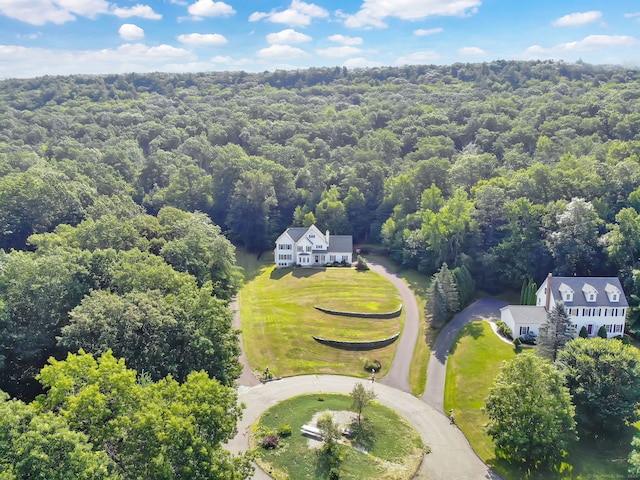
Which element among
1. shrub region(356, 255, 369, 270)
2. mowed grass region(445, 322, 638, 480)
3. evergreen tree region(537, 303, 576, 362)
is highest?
evergreen tree region(537, 303, 576, 362)

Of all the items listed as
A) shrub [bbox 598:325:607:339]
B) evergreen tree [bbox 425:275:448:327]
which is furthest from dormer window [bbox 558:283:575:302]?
evergreen tree [bbox 425:275:448:327]

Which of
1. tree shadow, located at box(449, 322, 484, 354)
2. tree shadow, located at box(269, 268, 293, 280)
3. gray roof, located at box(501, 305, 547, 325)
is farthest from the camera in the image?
tree shadow, located at box(269, 268, 293, 280)

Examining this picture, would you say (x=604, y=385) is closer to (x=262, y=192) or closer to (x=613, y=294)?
(x=613, y=294)

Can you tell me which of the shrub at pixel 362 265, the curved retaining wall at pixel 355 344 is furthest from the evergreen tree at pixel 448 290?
the shrub at pixel 362 265

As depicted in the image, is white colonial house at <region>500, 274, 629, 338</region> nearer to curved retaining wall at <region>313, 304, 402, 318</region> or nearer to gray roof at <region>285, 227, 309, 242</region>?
curved retaining wall at <region>313, 304, 402, 318</region>

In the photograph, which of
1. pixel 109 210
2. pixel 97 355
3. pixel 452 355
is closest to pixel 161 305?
pixel 97 355

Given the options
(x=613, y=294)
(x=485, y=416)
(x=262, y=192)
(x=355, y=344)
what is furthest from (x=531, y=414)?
(x=262, y=192)

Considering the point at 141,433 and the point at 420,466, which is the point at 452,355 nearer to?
the point at 420,466
